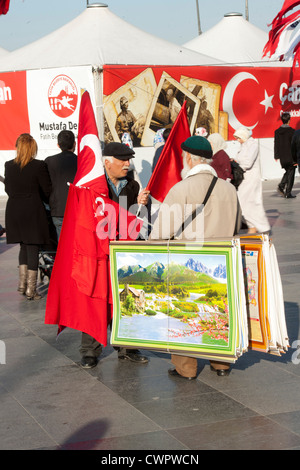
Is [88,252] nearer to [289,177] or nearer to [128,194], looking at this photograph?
[128,194]

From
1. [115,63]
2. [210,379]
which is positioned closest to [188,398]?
[210,379]

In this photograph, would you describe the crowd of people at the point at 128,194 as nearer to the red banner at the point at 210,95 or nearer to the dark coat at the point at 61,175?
the dark coat at the point at 61,175

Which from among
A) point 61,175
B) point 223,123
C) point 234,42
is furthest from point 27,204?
point 234,42

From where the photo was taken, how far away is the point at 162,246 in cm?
500

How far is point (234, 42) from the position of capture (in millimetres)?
23109

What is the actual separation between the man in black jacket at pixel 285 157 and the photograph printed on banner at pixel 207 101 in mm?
3094

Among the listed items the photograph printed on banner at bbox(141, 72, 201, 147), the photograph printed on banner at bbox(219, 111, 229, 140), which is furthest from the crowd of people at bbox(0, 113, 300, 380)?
the photograph printed on banner at bbox(219, 111, 229, 140)

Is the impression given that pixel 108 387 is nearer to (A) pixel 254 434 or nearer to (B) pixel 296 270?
(A) pixel 254 434

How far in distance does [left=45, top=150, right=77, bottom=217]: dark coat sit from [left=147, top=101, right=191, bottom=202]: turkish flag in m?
2.54

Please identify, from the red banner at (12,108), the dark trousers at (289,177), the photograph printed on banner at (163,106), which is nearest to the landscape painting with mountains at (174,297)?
the dark trousers at (289,177)

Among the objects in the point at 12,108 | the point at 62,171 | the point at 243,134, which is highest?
the point at 12,108

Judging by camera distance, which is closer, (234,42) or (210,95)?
(210,95)

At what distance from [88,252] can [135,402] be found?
1.19 metres

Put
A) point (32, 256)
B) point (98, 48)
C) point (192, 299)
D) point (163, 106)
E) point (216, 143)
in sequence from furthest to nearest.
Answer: point (163, 106), point (98, 48), point (216, 143), point (32, 256), point (192, 299)
